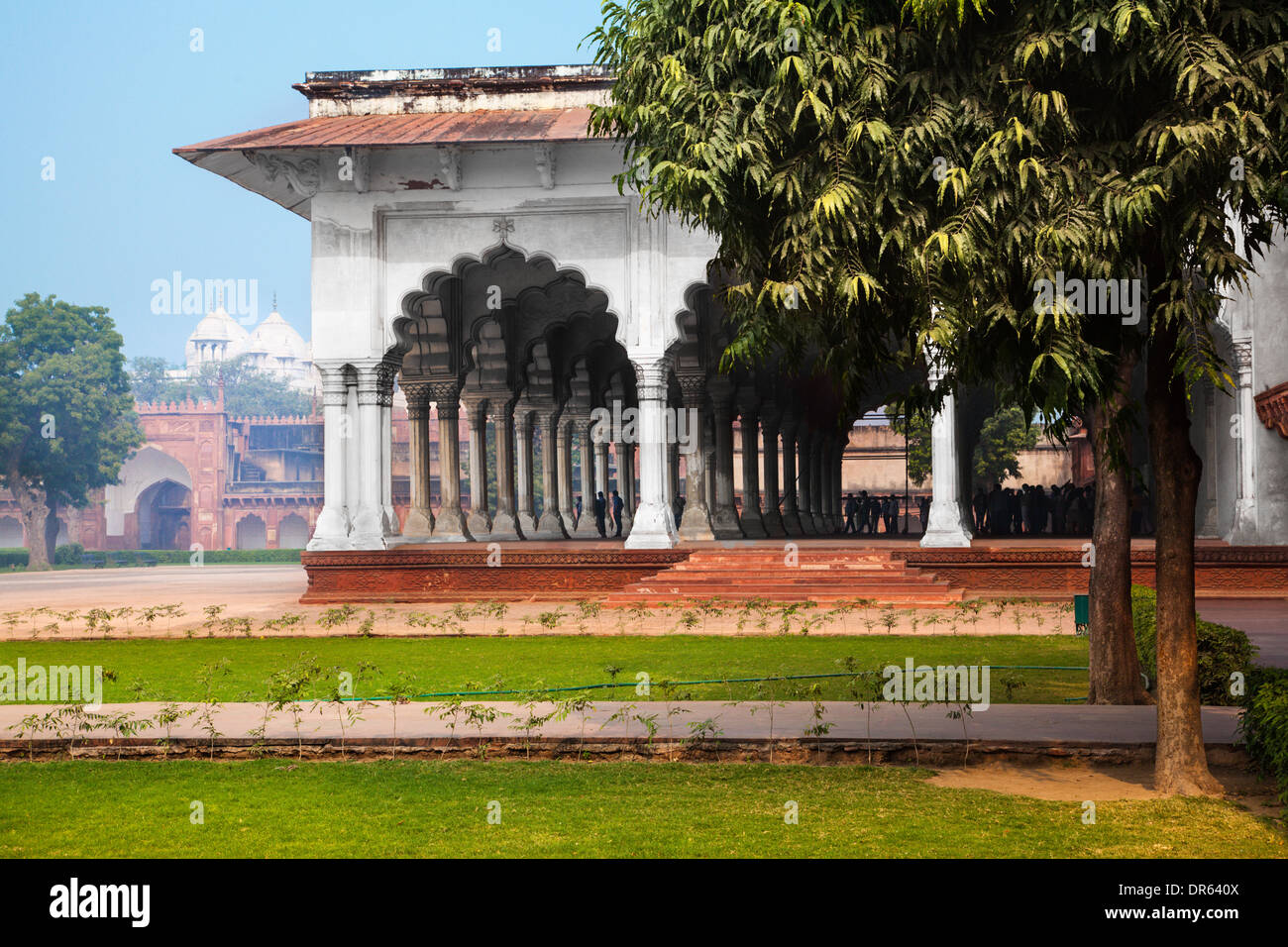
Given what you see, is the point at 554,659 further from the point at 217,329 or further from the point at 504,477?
the point at 217,329

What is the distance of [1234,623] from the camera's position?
13.5 meters

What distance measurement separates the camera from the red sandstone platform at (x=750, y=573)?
16.5 m

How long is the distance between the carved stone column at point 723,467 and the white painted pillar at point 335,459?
7.84 metres

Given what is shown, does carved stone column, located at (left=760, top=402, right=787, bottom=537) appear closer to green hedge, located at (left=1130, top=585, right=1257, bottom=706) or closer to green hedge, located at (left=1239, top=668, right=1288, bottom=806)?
green hedge, located at (left=1130, top=585, right=1257, bottom=706)

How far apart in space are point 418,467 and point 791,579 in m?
9.29

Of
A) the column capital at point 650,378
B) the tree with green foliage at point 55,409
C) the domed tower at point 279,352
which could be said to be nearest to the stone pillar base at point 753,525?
the column capital at point 650,378

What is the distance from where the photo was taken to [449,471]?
75.5 feet

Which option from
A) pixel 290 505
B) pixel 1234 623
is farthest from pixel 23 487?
pixel 1234 623

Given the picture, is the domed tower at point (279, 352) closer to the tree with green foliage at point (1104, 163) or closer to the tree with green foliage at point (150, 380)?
the tree with green foliage at point (150, 380)

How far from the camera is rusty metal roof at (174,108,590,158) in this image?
17438mm

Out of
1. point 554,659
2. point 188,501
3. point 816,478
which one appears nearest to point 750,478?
point 816,478

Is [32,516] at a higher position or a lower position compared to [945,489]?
lower

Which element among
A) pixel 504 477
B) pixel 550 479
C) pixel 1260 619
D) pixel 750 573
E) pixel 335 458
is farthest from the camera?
pixel 550 479
